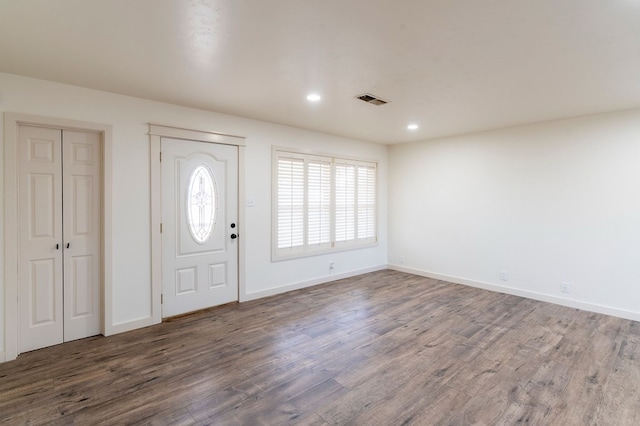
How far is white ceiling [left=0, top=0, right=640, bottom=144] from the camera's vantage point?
1.94 meters

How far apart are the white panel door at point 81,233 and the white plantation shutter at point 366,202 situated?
4.14 meters

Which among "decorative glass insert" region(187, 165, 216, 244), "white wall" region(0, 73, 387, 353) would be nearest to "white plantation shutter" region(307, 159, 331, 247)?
"white wall" region(0, 73, 387, 353)

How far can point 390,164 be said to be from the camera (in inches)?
261

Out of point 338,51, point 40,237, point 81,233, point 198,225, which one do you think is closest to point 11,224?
point 40,237

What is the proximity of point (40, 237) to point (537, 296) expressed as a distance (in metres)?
6.22

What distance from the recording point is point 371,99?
11.8 feet

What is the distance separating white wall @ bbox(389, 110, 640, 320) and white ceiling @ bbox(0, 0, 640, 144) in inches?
27.6

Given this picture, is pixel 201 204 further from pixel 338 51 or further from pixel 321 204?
pixel 338 51

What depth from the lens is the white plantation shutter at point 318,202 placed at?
5301 mm

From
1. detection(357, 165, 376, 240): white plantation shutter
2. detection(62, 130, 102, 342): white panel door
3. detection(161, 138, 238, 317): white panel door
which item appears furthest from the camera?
detection(357, 165, 376, 240): white plantation shutter

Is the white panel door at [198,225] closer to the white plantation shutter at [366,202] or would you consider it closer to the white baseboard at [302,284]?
the white baseboard at [302,284]

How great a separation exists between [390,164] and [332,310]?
358 cm

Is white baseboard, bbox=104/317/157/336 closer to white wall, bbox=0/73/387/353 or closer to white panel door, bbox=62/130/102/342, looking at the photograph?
white wall, bbox=0/73/387/353

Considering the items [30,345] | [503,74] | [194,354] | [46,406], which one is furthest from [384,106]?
[30,345]
